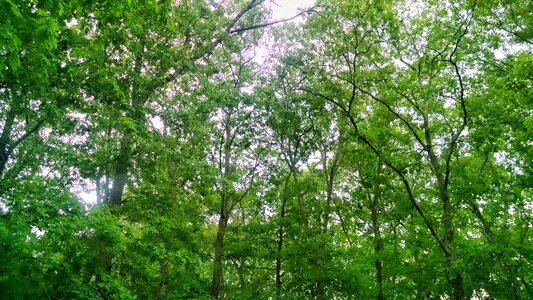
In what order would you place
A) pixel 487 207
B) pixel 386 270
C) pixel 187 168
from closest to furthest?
1. pixel 187 168
2. pixel 487 207
3. pixel 386 270

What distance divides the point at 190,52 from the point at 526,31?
11.3m

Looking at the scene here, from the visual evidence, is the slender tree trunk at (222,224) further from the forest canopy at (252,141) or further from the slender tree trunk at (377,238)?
the slender tree trunk at (377,238)

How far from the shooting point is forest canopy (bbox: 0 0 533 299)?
7.61 m

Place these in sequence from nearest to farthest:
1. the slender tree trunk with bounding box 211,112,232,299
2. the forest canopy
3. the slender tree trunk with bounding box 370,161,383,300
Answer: the forest canopy, the slender tree trunk with bounding box 211,112,232,299, the slender tree trunk with bounding box 370,161,383,300

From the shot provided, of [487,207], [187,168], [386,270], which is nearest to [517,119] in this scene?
[487,207]

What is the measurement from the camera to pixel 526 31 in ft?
43.9

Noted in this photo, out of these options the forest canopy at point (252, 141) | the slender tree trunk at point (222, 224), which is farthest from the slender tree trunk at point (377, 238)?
the slender tree trunk at point (222, 224)

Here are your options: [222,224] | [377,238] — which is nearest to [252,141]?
[222,224]

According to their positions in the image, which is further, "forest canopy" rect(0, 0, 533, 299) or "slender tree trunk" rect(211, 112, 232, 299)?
"slender tree trunk" rect(211, 112, 232, 299)

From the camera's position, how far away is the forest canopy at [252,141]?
7.61m

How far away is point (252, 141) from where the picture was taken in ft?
45.1

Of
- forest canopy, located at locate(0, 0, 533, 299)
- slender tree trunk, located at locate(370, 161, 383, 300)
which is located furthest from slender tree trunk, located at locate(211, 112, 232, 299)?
slender tree trunk, located at locate(370, 161, 383, 300)

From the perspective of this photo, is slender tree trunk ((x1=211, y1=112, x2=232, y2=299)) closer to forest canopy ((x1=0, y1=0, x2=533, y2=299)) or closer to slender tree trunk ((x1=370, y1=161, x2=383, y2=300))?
forest canopy ((x1=0, y1=0, x2=533, y2=299))

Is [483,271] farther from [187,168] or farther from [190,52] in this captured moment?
[190,52]
